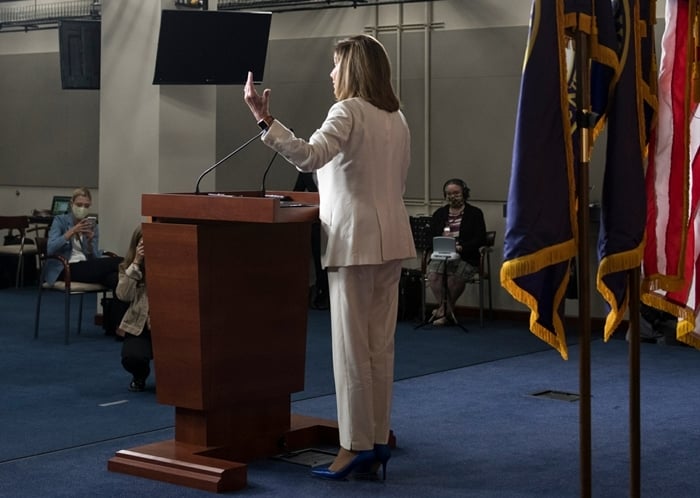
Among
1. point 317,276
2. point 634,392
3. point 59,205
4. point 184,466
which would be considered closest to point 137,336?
point 184,466

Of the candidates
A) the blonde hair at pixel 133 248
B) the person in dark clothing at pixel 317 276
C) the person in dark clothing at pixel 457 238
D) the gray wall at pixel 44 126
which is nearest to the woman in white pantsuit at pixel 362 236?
the blonde hair at pixel 133 248

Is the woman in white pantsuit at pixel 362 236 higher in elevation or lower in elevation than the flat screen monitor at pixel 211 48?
lower

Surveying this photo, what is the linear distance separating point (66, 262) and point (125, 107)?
1.31 metres

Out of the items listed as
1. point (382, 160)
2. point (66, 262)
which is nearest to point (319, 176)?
point (382, 160)

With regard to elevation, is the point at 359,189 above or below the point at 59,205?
above

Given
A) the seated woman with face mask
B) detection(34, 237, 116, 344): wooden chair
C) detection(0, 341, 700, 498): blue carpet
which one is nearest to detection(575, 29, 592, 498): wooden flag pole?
detection(0, 341, 700, 498): blue carpet

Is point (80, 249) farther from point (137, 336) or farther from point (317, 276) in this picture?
point (137, 336)

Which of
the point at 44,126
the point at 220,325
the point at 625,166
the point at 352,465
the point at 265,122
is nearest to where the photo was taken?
the point at 625,166

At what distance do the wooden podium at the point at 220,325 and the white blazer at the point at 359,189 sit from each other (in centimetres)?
14

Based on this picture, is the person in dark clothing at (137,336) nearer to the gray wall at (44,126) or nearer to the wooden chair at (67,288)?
the wooden chair at (67,288)

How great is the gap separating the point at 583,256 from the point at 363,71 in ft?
5.86

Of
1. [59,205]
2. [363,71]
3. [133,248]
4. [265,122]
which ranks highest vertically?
[363,71]

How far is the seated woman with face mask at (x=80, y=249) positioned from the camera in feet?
29.1

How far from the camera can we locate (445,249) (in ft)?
32.0
